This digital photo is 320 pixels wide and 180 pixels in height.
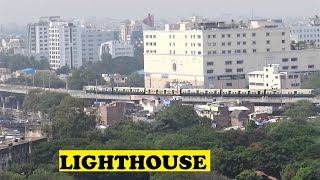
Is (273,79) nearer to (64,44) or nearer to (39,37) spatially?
(64,44)

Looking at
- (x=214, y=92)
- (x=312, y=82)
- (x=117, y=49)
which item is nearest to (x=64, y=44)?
(x=117, y=49)

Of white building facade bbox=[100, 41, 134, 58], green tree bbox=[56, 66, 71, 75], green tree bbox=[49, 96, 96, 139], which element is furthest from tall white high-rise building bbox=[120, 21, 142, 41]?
green tree bbox=[49, 96, 96, 139]

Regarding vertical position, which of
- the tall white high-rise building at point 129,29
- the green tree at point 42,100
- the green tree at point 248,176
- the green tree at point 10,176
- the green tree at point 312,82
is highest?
the tall white high-rise building at point 129,29

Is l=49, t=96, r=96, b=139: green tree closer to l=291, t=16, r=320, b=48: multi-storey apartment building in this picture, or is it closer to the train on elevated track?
the train on elevated track

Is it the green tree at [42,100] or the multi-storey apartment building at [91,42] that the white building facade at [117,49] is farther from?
the green tree at [42,100]

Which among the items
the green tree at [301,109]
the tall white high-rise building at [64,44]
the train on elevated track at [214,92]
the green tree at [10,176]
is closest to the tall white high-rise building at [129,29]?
the tall white high-rise building at [64,44]
